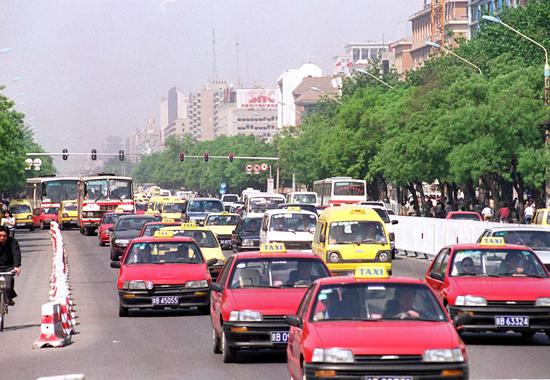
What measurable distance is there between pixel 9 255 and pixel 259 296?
626 cm

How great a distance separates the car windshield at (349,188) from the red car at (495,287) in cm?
6075

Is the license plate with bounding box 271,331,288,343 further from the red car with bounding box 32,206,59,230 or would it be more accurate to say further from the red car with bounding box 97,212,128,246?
the red car with bounding box 32,206,59,230

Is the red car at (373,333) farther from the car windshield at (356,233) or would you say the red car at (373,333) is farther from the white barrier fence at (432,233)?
the white barrier fence at (432,233)

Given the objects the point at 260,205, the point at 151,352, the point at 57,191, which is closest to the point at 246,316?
the point at 151,352

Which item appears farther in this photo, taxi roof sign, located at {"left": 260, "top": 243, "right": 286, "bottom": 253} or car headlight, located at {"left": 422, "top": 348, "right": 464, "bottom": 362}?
taxi roof sign, located at {"left": 260, "top": 243, "right": 286, "bottom": 253}

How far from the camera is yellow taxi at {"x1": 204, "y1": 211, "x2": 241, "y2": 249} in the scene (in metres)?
50.6

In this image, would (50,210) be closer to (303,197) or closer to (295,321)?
(303,197)

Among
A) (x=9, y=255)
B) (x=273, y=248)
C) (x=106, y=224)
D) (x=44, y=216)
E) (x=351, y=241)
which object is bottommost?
(x=44, y=216)

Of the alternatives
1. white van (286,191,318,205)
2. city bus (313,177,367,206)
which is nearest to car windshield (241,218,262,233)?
white van (286,191,318,205)

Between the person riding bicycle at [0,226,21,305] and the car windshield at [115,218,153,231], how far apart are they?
80.7ft

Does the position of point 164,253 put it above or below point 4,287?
above

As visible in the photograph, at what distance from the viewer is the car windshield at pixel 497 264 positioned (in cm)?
1950

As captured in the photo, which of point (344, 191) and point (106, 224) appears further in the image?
point (344, 191)

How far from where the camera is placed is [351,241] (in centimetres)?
3136
